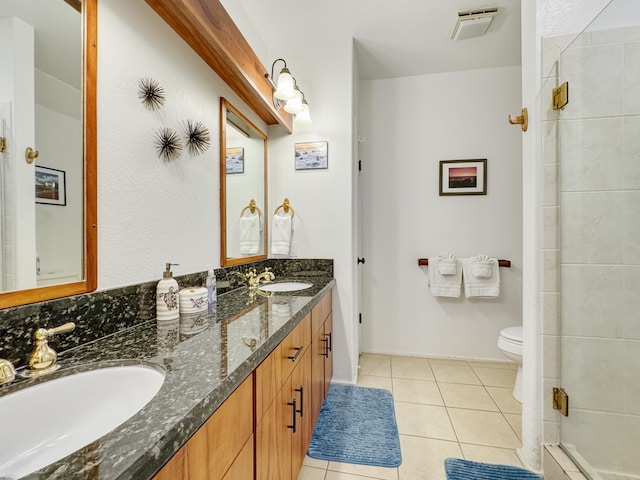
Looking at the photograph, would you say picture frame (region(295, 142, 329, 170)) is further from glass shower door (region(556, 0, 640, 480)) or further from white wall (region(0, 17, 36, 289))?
white wall (region(0, 17, 36, 289))

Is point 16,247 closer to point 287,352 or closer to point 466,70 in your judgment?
point 287,352

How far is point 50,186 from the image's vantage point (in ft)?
2.57

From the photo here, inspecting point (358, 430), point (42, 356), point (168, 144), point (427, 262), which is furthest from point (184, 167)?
point (427, 262)

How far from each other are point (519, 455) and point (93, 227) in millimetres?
2131

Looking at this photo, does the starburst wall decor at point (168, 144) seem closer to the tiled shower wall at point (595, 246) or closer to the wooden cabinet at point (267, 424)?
the wooden cabinet at point (267, 424)

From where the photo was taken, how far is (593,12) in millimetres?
1318

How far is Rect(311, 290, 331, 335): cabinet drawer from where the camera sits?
1.51m

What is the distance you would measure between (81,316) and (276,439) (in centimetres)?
72

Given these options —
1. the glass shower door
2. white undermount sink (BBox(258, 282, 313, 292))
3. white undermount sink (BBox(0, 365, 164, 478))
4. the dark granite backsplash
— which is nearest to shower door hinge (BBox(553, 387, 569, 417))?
the glass shower door

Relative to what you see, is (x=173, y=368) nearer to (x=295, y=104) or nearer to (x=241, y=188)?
(x=241, y=188)

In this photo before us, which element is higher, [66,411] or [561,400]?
[66,411]

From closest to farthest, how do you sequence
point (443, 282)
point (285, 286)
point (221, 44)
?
point (221, 44)
point (285, 286)
point (443, 282)

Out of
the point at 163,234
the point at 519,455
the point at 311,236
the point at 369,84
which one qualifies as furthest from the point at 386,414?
the point at 369,84

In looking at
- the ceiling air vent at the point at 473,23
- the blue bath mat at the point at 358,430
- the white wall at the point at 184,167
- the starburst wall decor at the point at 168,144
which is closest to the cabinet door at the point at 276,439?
the blue bath mat at the point at 358,430
